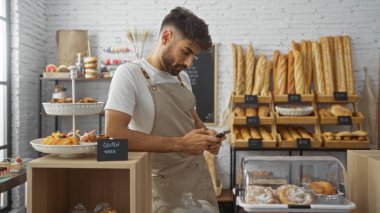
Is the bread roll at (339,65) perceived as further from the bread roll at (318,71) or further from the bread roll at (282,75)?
the bread roll at (282,75)

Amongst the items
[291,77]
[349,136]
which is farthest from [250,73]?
[349,136]

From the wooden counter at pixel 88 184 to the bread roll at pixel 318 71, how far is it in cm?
Result: 300

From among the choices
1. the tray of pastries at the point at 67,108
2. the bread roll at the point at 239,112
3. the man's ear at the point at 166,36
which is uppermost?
the man's ear at the point at 166,36

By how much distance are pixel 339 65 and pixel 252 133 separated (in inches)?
48.6

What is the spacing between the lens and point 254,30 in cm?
430

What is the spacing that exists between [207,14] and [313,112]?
1650mm

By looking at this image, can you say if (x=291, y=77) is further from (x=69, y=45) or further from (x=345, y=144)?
(x=69, y=45)

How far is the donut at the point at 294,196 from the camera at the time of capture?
148 centimetres

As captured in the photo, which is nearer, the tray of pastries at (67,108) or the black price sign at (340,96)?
the tray of pastries at (67,108)

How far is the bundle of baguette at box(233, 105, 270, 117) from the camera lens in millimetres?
3893

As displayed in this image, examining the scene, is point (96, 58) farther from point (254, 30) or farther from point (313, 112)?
point (313, 112)

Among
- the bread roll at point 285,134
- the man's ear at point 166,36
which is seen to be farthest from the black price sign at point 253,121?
the man's ear at point 166,36

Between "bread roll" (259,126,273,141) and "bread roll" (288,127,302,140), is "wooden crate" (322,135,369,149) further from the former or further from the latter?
"bread roll" (259,126,273,141)

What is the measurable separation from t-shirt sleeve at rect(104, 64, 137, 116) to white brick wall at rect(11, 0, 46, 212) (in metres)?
2.65
